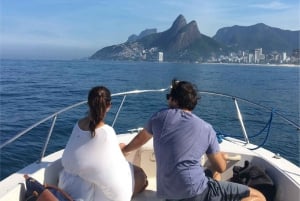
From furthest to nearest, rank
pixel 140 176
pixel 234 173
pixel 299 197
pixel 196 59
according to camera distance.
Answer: pixel 196 59, pixel 234 173, pixel 140 176, pixel 299 197

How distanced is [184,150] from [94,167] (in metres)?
0.65

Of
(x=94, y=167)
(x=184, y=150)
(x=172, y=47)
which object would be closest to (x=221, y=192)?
(x=184, y=150)

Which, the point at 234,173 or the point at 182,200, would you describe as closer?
the point at 182,200

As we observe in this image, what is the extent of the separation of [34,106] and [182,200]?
15.6 m

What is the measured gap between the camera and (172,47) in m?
168

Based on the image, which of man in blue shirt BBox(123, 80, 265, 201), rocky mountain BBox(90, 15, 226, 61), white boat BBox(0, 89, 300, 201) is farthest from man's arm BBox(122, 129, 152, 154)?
rocky mountain BBox(90, 15, 226, 61)

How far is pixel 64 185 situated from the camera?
9.62ft

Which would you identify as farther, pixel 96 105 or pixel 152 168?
pixel 152 168

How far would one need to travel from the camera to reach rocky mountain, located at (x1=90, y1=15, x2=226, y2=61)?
158 metres

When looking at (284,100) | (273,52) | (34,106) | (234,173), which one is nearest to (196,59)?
(273,52)

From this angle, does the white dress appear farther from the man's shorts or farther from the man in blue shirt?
the man's shorts

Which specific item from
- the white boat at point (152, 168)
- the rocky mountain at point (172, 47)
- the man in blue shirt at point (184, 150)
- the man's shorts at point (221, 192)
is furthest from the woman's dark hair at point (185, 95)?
the rocky mountain at point (172, 47)

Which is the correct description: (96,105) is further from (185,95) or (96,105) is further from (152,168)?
(152,168)

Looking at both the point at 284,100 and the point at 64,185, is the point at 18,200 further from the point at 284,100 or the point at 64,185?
the point at 284,100
